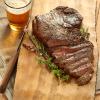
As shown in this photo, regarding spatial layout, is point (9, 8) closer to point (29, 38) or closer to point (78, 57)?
point (29, 38)

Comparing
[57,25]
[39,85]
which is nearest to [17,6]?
[57,25]

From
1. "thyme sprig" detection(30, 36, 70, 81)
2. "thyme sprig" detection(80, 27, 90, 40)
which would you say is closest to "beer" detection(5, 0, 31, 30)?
"thyme sprig" detection(30, 36, 70, 81)

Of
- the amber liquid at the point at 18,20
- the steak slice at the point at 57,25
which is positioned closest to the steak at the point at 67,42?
the steak slice at the point at 57,25

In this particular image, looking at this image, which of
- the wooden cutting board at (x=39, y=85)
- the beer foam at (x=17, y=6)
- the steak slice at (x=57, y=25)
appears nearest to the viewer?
the wooden cutting board at (x=39, y=85)

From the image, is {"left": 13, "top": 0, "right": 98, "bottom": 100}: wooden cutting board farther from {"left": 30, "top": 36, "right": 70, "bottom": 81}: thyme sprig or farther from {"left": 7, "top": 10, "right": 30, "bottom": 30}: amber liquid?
{"left": 7, "top": 10, "right": 30, "bottom": 30}: amber liquid

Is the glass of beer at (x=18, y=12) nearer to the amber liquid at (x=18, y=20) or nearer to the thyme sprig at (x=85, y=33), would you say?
the amber liquid at (x=18, y=20)

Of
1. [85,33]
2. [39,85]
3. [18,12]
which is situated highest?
[18,12]

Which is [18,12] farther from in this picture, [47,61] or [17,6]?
[47,61]
